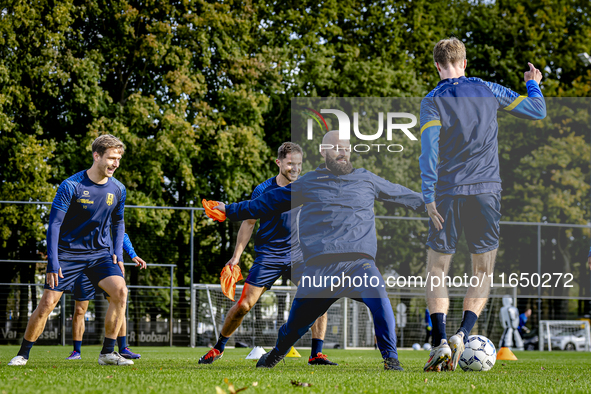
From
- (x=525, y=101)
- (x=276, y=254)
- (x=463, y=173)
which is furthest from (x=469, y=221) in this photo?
(x=276, y=254)

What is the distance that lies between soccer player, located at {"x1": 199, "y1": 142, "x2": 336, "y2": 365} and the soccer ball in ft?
5.60

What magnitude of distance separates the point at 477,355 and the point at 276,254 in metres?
2.42

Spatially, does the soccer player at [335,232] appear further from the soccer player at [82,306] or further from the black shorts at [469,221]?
the soccer player at [82,306]

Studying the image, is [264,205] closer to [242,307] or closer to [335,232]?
[335,232]

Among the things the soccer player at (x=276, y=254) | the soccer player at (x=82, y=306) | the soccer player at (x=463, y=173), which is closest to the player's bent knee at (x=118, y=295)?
the soccer player at (x=82, y=306)

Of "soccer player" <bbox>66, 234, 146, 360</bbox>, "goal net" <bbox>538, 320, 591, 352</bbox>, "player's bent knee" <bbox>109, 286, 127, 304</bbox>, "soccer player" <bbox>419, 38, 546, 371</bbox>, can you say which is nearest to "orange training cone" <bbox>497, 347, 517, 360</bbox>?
"soccer player" <bbox>419, 38, 546, 371</bbox>

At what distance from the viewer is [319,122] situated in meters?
17.9

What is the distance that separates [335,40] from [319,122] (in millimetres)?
7339

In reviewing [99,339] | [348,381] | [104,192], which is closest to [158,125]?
[99,339]

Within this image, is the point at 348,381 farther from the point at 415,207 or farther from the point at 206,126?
the point at 206,126

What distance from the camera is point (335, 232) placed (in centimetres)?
600

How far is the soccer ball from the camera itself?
22.1 feet

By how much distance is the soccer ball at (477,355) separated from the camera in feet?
22.1

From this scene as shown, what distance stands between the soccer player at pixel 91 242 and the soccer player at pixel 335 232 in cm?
200
